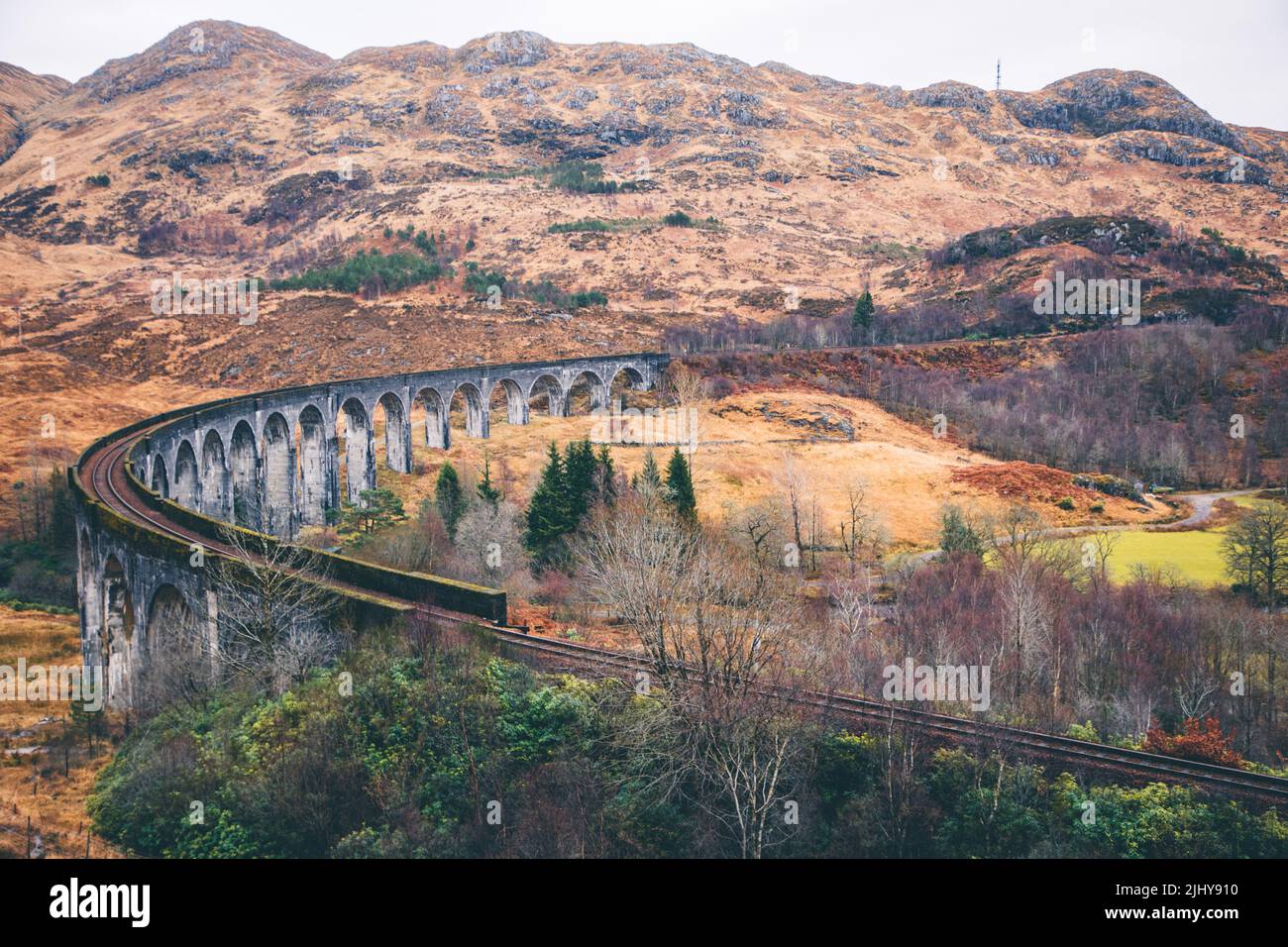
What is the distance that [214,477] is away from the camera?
5038 centimetres

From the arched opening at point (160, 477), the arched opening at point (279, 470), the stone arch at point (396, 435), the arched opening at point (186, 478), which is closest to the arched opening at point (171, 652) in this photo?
the arched opening at point (160, 477)

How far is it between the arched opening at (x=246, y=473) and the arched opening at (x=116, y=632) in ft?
56.4

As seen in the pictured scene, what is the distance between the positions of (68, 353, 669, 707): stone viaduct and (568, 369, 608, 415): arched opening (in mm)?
188

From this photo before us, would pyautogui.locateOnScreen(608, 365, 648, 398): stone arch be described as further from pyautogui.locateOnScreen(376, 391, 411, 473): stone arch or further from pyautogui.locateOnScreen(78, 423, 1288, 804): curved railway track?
pyautogui.locateOnScreen(78, 423, 1288, 804): curved railway track

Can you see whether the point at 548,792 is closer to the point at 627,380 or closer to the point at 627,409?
the point at 627,409

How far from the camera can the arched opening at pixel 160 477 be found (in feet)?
150

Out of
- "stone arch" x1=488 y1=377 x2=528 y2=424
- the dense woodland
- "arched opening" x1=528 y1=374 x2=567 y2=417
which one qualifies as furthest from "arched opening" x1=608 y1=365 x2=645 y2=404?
the dense woodland

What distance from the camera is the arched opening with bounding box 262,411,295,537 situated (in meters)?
56.2

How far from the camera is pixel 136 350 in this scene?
326 ft

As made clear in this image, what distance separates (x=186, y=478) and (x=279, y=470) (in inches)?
358

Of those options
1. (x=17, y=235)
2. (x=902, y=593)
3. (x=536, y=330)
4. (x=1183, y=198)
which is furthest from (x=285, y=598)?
(x=1183, y=198)

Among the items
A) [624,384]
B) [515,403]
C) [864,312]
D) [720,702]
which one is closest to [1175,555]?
[720,702]

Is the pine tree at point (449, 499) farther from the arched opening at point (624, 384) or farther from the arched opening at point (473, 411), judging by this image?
the arched opening at point (624, 384)

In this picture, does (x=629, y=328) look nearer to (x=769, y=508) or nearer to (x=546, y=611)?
(x=769, y=508)
